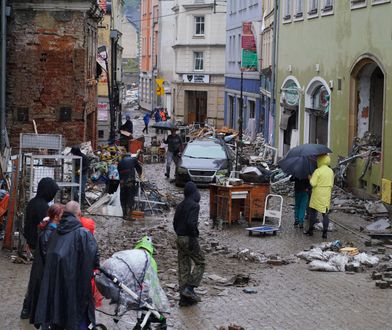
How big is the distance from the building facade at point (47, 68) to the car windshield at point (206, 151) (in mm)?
4195

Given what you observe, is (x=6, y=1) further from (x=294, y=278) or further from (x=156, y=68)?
(x=156, y=68)

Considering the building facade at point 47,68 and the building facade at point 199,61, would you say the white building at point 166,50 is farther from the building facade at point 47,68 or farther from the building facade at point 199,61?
the building facade at point 47,68

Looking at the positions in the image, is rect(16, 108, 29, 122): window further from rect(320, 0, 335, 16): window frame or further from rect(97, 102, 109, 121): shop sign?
rect(97, 102, 109, 121): shop sign

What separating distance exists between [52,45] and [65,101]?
159 cm

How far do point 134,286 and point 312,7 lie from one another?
71.6 ft

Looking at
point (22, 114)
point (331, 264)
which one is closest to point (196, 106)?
point (22, 114)

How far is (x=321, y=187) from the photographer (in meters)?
18.0

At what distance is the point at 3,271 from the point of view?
13.9m

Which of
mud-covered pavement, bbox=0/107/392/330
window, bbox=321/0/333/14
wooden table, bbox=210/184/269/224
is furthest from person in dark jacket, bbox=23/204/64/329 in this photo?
window, bbox=321/0/333/14

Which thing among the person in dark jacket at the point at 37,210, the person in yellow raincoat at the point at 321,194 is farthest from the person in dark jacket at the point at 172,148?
the person in dark jacket at the point at 37,210

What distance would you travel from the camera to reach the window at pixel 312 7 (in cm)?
2950

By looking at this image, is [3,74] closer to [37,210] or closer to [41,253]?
[37,210]

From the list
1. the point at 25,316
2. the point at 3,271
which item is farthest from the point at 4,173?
the point at 25,316

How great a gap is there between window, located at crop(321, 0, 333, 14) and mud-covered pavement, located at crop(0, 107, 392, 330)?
10597mm
